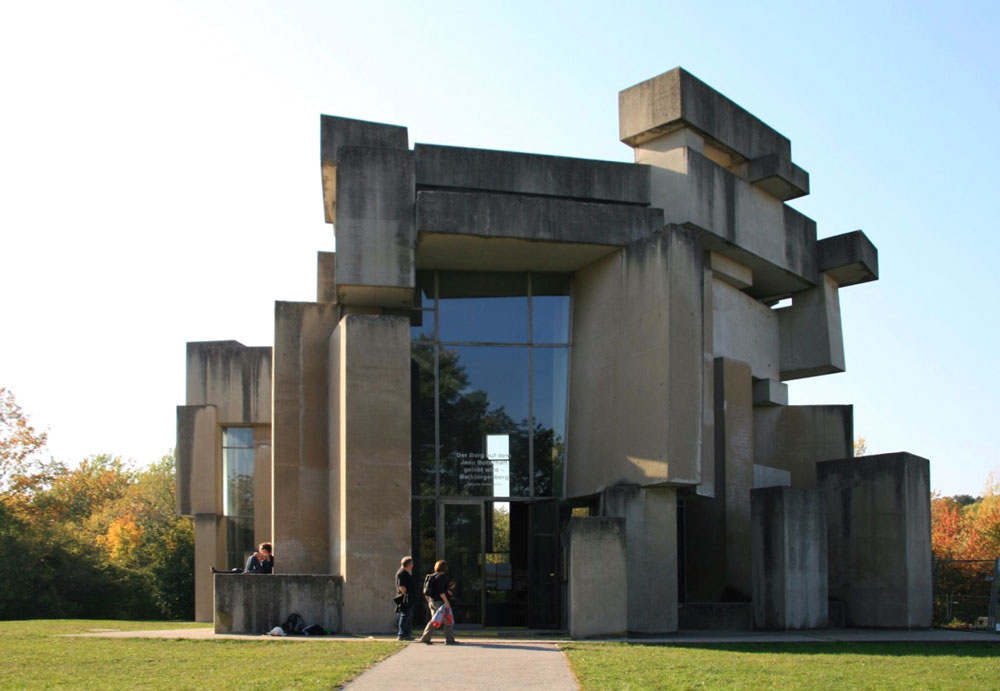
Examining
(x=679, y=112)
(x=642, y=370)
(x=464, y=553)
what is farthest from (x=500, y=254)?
(x=464, y=553)

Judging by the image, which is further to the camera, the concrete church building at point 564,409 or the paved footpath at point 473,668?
the concrete church building at point 564,409

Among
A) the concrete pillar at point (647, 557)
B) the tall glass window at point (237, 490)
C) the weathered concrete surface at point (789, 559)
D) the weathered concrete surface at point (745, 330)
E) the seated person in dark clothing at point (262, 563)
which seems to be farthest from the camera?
the tall glass window at point (237, 490)

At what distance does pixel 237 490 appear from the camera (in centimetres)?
3191

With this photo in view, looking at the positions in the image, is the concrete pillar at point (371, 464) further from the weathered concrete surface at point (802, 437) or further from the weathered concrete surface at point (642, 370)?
the weathered concrete surface at point (802, 437)

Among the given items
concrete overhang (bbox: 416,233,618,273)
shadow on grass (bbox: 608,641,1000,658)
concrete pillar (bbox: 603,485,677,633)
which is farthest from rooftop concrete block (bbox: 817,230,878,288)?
shadow on grass (bbox: 608,641,1000,658)

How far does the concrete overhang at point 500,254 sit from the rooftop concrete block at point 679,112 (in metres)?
3.11

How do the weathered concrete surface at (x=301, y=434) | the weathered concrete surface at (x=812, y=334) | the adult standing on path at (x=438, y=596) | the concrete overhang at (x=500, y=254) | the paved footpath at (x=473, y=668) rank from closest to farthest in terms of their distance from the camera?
the paved footpath at (x=473, y=668), the adult standing on path at (x=438, y=596), the concrete overhang at (x=500, y=254), the weathered concrete surface at (x=301, y=434), the weathered concrete surface at (x=812, y=334)

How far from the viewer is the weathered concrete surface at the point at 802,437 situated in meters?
26.3

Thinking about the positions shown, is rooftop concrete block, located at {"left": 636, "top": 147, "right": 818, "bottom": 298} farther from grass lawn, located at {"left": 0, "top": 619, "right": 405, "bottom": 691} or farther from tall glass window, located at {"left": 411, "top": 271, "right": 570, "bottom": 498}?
grass lawn, located at {"left": 0, "top": 619, "right": 405, "bottom": 691}

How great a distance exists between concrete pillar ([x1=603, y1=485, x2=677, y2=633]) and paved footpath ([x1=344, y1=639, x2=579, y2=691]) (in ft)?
11.0

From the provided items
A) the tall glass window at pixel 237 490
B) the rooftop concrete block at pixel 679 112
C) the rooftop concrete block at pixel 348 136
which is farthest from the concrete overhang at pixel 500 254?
the tall glass window at pixel 237 490

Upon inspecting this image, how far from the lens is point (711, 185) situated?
75.4ft

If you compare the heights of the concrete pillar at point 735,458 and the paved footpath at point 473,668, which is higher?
the concrete pillar at point 735,458

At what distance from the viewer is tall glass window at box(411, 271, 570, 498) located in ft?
73.3
